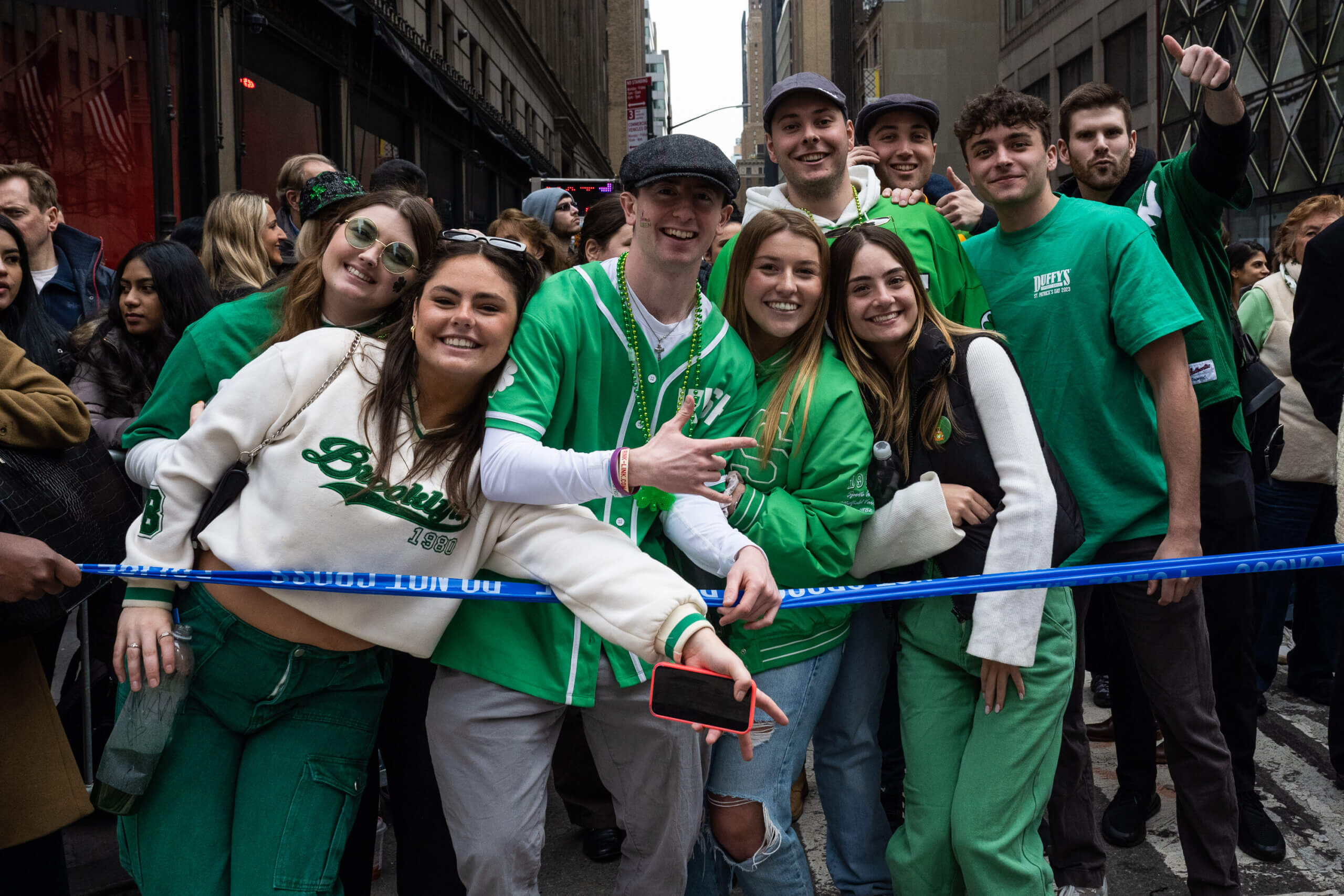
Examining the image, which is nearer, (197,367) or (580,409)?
(580,409)

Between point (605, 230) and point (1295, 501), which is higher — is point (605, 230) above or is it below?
above

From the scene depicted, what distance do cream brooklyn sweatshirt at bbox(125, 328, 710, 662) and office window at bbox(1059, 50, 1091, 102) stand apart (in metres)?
28.5

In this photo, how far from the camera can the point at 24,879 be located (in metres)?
2.58

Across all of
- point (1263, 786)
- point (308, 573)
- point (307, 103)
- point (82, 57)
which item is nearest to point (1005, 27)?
point (307, 103)

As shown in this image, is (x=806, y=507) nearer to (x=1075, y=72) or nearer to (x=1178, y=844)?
(x=1178, y=844)

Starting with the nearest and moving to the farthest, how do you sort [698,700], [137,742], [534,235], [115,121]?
[698,700] → [137,742] → [534,235] → [115,121]

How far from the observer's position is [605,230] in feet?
18.9

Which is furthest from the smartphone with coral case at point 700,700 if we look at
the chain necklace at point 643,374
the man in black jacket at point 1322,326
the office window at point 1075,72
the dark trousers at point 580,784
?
the office window at point 1075,72

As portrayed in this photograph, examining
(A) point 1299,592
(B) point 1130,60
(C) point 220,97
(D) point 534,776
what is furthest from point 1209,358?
(B) point 1130,60

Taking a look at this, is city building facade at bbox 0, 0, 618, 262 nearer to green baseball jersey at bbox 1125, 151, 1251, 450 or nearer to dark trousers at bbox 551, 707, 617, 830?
dark trousers at bbox 551, 707, 617, 830

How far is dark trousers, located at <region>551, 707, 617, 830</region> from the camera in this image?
3855 millimetres

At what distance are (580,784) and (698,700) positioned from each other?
1960 mm

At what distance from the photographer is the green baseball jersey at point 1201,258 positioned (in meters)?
3.50

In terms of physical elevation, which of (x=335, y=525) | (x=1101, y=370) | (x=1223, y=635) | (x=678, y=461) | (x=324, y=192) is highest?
(x=324, y=192)
